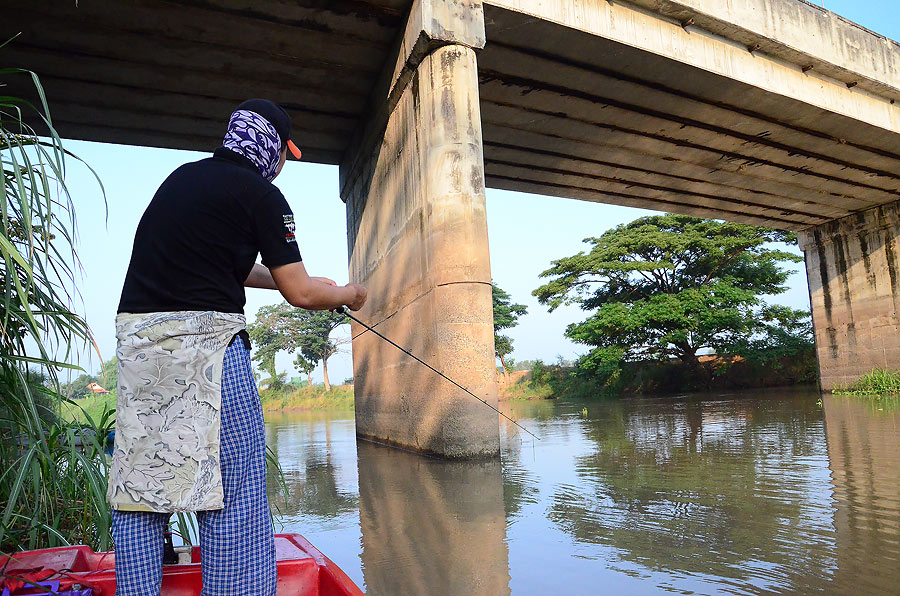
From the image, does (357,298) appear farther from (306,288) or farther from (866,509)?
(866,509)

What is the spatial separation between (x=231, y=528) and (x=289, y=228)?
66 centimetres

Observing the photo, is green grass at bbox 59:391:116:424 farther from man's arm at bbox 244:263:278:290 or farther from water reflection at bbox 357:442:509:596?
water reflection at bbox 357:442:509:596

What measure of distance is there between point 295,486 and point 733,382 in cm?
1924

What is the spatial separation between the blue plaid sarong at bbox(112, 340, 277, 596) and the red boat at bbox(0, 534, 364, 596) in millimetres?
199

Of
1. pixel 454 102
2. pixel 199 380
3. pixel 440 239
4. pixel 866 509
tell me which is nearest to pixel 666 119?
pixel 454 102

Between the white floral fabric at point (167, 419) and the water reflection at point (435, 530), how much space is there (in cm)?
112

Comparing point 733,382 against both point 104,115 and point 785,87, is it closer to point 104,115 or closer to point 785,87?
point 785,87

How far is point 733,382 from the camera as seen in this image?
20781mm

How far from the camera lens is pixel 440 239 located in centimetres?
582

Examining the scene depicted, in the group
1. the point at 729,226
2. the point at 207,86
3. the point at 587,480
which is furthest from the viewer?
the point at 729,226

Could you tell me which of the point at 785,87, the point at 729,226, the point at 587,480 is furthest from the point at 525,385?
the point at 587,480

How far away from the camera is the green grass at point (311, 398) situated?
29.7m

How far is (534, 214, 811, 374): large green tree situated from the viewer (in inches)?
798

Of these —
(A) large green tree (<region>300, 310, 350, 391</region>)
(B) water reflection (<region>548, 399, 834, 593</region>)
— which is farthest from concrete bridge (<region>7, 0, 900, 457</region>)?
(A) large green tree (<region>300, 310, 350, 391</region>)
